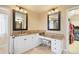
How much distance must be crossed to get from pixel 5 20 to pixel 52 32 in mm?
719

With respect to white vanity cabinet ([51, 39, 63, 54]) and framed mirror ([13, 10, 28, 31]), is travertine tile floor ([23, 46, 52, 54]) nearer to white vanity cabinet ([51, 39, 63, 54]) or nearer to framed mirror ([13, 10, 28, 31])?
white vanity cabinet ([51, 39, 63, 54])

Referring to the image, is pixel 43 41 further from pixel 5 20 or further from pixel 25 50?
pixel 5 20

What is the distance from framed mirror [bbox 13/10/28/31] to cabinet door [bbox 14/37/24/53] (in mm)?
160

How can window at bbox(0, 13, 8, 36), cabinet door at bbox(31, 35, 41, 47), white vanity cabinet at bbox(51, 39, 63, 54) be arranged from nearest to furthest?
window at bbox(0, 13, 8, 36), white vanity cabinet at bbox(51, 39, 63, 54), cabinet door at bbox(31, 35, 41, 47)

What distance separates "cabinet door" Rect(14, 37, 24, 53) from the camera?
1.28 m

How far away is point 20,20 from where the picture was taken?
4.36ft

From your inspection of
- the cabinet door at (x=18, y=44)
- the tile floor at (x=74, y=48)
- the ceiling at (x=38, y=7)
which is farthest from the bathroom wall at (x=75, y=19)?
the cabinet door at (x=18, y=44)

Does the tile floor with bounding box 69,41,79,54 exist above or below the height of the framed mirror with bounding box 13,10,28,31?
below

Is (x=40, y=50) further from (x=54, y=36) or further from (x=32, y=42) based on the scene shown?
(x=54, y=36)

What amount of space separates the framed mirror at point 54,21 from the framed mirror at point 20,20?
373 mm

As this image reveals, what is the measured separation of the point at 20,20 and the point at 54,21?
1.73 feet

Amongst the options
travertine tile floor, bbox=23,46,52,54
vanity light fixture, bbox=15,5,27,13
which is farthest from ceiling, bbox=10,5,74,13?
travertine tile floor, bbox=23,46,52,54
